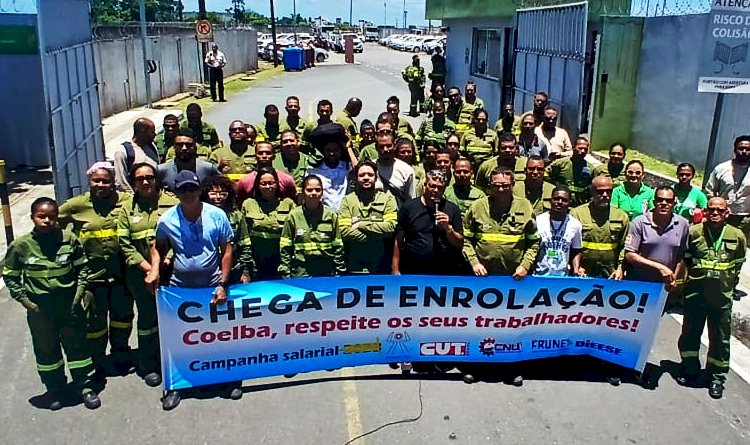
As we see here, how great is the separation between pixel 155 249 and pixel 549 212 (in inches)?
122

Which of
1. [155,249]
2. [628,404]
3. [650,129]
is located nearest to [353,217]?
[155,249]

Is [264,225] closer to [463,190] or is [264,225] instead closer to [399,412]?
[463,190]

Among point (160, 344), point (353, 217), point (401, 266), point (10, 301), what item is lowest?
point (10, 301)

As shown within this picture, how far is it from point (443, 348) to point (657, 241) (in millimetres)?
1906

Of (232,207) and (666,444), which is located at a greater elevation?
(232,207)

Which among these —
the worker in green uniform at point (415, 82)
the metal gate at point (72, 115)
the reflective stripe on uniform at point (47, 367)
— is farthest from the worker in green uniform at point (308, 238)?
the worker in green uniform at point (415, 82)

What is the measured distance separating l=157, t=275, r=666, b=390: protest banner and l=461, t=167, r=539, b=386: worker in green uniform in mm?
146

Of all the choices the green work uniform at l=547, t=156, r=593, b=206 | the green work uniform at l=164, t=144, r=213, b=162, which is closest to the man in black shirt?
the green work uniform at l=547, t=156, r=593, b=206

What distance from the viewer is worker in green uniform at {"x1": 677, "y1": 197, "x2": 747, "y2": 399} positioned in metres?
5.24

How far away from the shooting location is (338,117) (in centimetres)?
934

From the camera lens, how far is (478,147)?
28.3ft

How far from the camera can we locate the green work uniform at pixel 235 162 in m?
7.23

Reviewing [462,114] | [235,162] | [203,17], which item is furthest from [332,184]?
[203,17]

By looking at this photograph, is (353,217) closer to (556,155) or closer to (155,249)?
(155,249)
